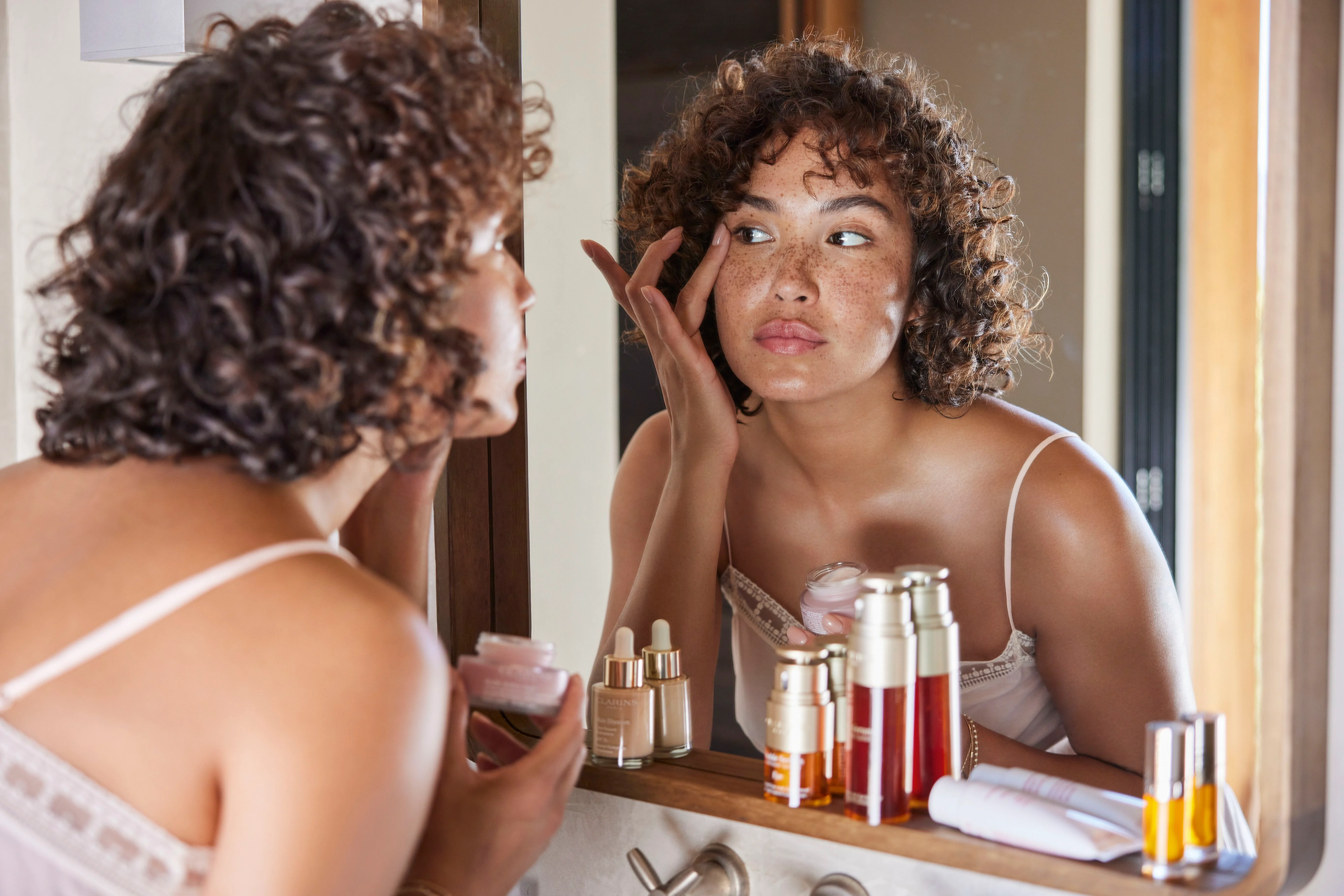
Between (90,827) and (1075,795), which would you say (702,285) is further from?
(90,827)

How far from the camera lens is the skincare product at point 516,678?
2.40ft

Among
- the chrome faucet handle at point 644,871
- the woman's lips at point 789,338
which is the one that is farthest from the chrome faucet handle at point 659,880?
the woman's lips at point 789,338

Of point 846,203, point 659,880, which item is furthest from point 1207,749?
point 846,203

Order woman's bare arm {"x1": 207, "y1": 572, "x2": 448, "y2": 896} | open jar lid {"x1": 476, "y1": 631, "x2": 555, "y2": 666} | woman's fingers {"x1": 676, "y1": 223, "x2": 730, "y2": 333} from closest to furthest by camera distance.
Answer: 1. woman's bare arm {"x1": 207, "y1": 572, "x2": 448, "y2": 896}
2. open jar lid {"x1": 476, "y1": 631, "x2": 555, "y2": 666}
3. woman's fingers {"x1": 676, "y1": 223, "x2": 730, "y2": 333}

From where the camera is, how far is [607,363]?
1.07 m

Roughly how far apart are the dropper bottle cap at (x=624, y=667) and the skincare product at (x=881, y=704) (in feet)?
0.64

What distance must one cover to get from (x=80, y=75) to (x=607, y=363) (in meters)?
0.67

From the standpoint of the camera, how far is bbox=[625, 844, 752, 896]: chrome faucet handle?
0.77 meters

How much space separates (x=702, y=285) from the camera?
963 millimetres

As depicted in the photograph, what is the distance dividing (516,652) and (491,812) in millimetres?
106

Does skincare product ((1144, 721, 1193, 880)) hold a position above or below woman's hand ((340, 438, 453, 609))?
below

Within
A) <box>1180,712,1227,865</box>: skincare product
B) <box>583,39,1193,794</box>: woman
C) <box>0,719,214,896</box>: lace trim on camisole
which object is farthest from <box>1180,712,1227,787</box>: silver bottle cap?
<box>0,719,214,896</box>: lace trim on camisole

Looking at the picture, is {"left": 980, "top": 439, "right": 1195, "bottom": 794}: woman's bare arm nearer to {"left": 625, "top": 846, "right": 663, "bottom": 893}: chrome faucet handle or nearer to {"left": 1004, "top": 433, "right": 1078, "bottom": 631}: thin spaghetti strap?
{"left": 1004, "top": 433, "right": 1078, "bottom": 631}: thin spaghetti strap

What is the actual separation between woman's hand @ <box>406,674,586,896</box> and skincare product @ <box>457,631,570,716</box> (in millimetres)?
21
